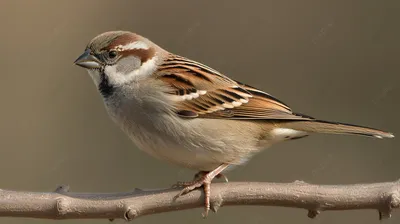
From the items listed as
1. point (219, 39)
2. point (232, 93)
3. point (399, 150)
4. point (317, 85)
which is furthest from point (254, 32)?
point (232, 93)

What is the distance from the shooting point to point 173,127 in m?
4.06

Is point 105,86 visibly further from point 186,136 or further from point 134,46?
point 186,136

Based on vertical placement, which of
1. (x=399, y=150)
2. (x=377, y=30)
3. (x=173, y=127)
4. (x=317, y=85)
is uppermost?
(x=377, y=30)

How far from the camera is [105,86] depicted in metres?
4.25

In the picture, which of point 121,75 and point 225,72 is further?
point 225,72

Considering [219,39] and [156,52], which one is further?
[219,39]

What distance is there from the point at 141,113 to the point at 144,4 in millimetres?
4458

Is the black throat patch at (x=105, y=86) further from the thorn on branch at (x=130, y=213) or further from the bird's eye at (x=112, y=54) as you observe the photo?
the thorn on branch at (x=130, y=213)

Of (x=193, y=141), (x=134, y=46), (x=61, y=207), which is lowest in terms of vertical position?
(x=61, y=207)

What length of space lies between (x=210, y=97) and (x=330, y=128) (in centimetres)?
74

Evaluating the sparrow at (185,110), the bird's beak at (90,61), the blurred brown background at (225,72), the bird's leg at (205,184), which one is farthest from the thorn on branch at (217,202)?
the blurred brown background at (225,72)

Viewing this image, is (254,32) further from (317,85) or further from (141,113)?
(141,113)

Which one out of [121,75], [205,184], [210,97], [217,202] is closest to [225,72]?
[210,97]

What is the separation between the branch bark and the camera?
3336 mm
